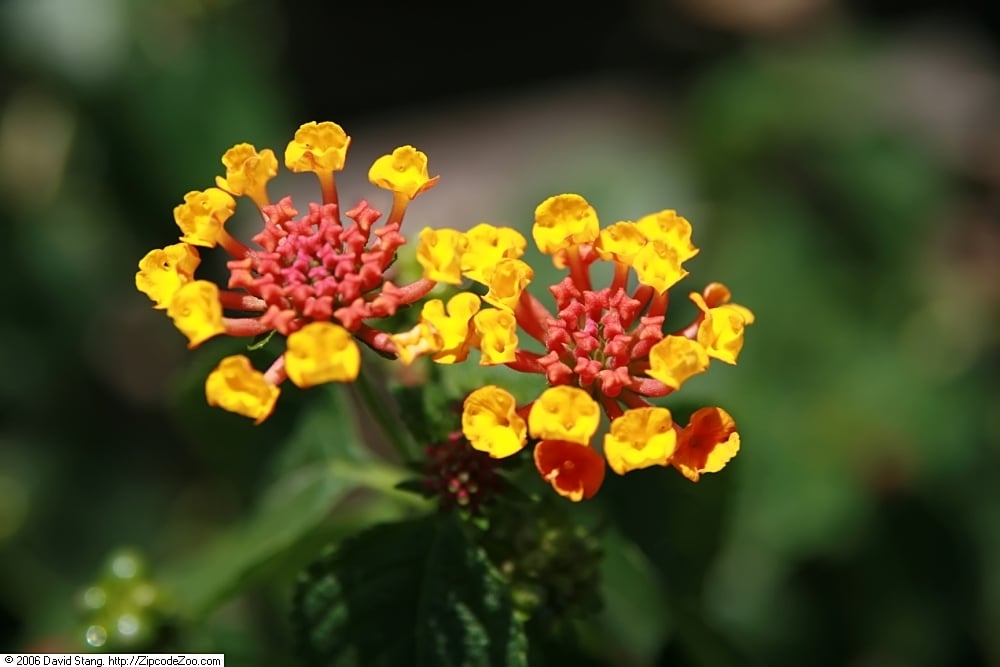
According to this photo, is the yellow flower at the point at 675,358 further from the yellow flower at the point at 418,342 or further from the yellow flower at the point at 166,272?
the yellow flower at the point at 166,272

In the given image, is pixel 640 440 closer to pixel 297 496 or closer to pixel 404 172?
pixel 404 172

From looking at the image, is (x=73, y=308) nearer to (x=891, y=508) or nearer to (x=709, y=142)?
(x=709, y=142)

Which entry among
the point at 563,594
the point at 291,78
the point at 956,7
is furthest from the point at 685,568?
the point at 956,7

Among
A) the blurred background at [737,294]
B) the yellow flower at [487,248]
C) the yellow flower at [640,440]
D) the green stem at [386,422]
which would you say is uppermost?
the yellow flower at [487,248]

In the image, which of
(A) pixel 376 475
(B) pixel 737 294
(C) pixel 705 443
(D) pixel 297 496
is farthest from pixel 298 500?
(B) pixel 737 294

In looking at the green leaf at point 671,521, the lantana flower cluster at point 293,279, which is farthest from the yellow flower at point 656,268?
the green leaf at point 671,521

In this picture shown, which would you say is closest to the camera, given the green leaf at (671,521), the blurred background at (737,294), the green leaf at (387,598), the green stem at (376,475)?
the green leaf at (387,598)

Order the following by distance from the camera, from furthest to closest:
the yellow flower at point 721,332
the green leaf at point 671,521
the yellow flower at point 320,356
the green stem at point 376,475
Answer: the green leaf at point 671,521 < the green stem at point 376,475 < the yellow flower at point 721,332 < the yellow flower at point 320,356
